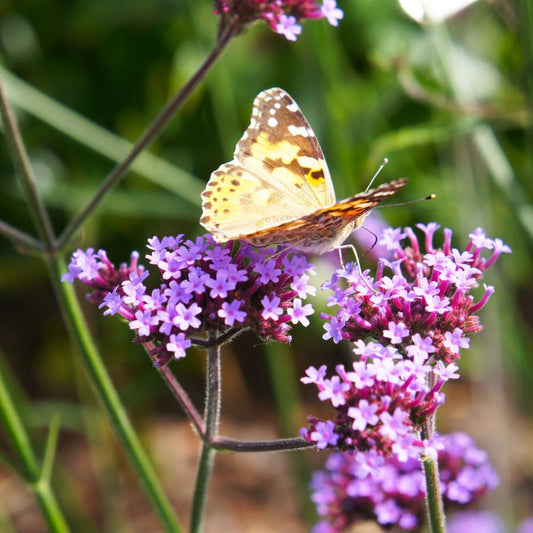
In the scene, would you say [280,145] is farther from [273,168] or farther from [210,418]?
[210,418]

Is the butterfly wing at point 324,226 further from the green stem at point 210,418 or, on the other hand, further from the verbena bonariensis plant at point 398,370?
the green stem at point 210,418

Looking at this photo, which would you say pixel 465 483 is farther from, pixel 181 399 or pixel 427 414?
pixel 181 399

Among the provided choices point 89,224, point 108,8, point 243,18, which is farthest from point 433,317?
point 108,8

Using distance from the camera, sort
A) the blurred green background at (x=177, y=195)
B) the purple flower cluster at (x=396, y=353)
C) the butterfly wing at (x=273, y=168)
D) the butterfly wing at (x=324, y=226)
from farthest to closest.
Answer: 1. the blurred green background at (x=177, y=195)
2. the butterfly wing at (x=273, y=168)
3. the butterfly wing at (x=324, y=226)
4. the purple flower cluster at (x=396, y=353)

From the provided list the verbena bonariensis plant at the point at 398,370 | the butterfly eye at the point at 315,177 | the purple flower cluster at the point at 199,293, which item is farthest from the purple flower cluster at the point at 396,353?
the butterfly eye at the point at 315,177

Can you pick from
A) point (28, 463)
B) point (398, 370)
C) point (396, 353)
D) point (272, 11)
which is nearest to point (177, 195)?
point (272, 11)

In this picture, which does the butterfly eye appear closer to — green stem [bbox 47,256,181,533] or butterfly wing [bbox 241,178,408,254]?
butterfly wing [bbox 241,178,408,254]

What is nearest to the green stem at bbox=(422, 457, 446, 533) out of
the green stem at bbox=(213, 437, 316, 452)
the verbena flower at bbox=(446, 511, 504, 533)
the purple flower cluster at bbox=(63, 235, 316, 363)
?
the green stem at bbox=(213, 437, 316, 452)
